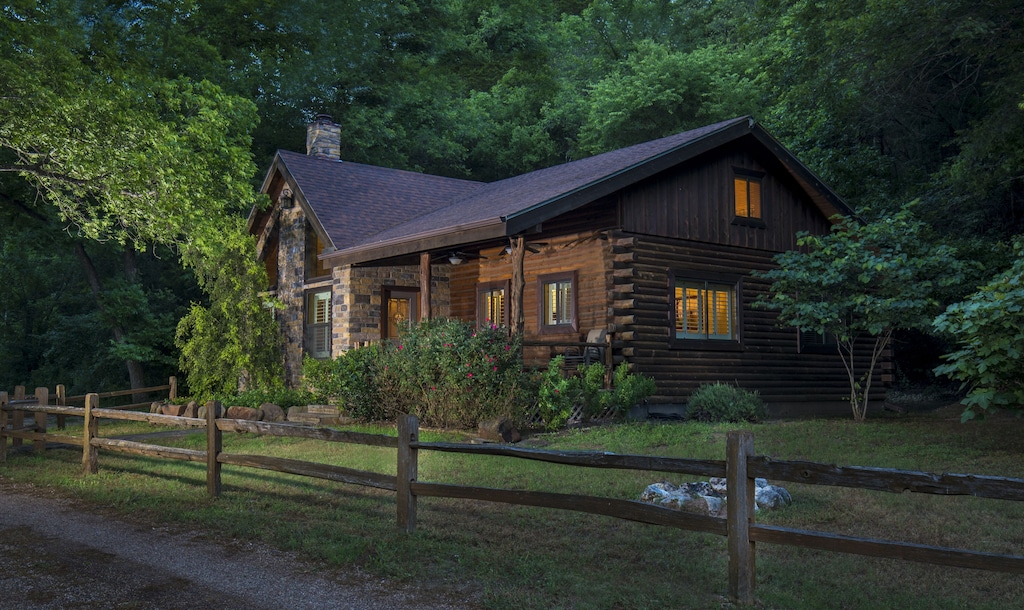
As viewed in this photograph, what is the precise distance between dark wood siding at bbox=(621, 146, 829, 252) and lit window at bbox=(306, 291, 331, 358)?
9700 mm

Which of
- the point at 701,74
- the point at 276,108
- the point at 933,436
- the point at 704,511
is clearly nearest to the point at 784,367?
the point at 933,436

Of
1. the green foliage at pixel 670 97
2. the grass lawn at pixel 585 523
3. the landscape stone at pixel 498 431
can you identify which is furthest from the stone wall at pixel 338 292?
the green foliage at pixel 670 97

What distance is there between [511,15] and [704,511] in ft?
134

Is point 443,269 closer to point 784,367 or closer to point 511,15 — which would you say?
point 784,367

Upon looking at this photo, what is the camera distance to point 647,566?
7.22 meters

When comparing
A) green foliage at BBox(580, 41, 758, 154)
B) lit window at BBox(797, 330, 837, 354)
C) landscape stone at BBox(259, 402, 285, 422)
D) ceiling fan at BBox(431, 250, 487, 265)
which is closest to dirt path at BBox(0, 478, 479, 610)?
landscape stone at BBox(259, 402, 285, 422)

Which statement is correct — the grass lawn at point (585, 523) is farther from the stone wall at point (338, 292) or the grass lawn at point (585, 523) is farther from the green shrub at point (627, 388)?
the stone wall at point (338, 292)

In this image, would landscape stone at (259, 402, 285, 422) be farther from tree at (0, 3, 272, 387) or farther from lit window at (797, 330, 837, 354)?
lit window at (797, 330, 837, 354)

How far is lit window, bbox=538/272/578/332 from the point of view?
66.0 feet

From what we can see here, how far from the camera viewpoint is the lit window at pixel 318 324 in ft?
80.3

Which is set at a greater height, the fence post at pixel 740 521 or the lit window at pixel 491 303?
the lit window at pixel 491 303

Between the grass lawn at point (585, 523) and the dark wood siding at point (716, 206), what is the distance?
6019 mm

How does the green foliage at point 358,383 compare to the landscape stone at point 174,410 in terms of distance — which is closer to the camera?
the green foliage at point 358,383

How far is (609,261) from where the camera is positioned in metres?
19.2
